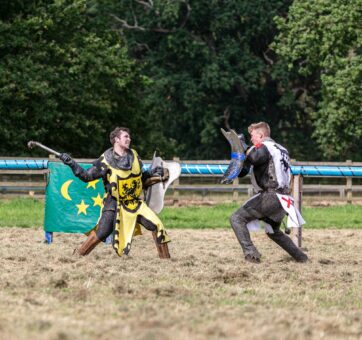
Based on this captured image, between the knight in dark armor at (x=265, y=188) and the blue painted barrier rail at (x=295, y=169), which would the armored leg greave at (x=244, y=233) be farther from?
the blue painted barrier rail at (x=295, y=169)

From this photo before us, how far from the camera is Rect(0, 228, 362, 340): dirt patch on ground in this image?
774 centimetres

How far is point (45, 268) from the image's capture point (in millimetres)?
11742

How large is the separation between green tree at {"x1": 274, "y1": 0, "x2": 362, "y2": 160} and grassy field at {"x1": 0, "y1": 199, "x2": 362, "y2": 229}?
1249cm

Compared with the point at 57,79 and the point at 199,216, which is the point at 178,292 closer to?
the point at 199,216

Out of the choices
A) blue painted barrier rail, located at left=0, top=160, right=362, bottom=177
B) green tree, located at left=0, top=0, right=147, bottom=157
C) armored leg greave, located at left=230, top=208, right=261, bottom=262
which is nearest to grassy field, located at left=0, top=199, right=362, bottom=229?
blue painted barrier rail, located at left=0, top=160, right=362, bottom=177

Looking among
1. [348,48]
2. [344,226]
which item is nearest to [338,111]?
[348,48]

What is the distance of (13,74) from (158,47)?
17.6m

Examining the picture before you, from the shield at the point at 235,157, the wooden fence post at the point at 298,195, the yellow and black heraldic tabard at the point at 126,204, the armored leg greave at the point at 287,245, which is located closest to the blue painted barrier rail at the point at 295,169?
the wooden fence post at the point at 298,195

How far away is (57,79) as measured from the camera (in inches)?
1475

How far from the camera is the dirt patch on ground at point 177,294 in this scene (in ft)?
25.4

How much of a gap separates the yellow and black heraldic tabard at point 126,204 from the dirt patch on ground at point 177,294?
0.27 metres

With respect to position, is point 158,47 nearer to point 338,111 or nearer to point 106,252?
point 338,111

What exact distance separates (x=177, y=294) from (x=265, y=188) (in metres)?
3.54

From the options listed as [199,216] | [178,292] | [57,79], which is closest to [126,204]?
[178,292]
